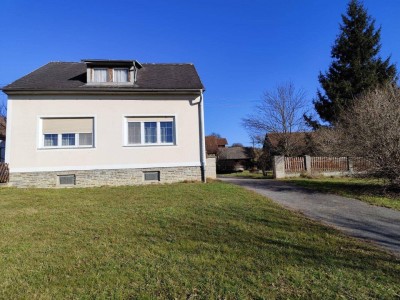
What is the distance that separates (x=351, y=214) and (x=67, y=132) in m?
12.1

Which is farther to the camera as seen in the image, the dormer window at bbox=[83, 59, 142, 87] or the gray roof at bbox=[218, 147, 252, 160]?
the gray roof at bbox=[218, 147, 252, 160]

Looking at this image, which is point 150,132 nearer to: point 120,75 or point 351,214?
point 120,75

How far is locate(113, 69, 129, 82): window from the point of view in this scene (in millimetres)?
13883

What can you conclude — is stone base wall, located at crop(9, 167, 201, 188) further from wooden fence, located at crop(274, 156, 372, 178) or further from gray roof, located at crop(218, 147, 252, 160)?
gray roof, located at crop(218, 147, 252, 160)

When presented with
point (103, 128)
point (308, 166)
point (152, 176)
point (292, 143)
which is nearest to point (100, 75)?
point (103, 128)

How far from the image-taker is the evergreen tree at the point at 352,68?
24016mm

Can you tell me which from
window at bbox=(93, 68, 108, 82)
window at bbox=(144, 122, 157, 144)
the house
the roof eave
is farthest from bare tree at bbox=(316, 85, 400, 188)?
window at bbox=(93, 68, 108, 82)

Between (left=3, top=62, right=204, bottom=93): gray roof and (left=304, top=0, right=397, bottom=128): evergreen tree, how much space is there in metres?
14.9

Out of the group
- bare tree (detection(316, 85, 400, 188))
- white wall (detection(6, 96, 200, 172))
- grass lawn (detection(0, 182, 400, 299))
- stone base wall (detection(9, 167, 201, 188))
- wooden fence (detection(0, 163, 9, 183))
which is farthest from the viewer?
white wall (detection(6, 96, 200, 172))

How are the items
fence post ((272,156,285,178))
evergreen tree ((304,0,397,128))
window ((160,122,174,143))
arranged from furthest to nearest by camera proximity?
evergreen tree ((304,0,397,128)) → fence post ((272,156,285,178)) → window ((160,122,174,143))

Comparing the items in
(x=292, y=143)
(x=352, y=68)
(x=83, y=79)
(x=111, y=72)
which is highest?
(x=352, y=68)

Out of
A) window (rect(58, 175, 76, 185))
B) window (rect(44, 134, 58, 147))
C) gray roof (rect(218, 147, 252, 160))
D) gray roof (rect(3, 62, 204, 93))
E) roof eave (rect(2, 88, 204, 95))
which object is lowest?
window (rect(58, 175, 76, 185))

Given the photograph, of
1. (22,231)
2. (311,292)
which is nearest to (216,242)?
(311,292)

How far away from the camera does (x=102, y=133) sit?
13.2 metres
